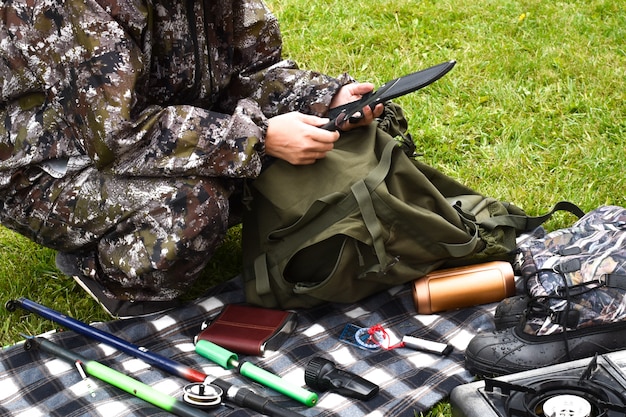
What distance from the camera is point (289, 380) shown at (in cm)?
291

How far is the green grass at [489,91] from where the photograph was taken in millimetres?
3830

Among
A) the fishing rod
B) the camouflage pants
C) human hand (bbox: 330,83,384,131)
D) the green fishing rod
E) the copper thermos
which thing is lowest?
the copper thermos

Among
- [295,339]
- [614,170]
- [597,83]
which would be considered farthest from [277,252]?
[597,83]

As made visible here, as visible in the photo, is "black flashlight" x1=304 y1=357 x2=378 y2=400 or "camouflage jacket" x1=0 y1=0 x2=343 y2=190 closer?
"black flashlight" x1=304 y1=357 x2=378 y2=400

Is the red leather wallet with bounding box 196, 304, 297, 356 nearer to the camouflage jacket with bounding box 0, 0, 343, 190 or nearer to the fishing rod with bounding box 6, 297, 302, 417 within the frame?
the fishing rod with bounding box 6, 297, 302, 417

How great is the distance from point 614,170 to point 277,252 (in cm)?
186

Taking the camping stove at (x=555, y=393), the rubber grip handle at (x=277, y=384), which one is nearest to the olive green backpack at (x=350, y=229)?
the rubber grip handle at (x=277, y=384)

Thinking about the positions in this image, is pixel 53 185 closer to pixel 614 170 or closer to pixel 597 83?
pixel 614 170

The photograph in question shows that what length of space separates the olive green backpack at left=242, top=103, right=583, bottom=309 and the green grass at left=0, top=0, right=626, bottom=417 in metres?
0.46

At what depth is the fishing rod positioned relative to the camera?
8.75ft

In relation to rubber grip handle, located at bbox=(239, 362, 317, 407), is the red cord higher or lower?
lower

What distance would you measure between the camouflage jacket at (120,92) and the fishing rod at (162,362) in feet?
1.54

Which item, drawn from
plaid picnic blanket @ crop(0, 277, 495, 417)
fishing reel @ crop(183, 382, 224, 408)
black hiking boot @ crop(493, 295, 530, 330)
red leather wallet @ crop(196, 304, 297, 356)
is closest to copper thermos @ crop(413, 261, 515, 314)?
plaid picnic blanket @ crop(0, 277, 495, 417)

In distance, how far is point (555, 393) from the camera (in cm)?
235
